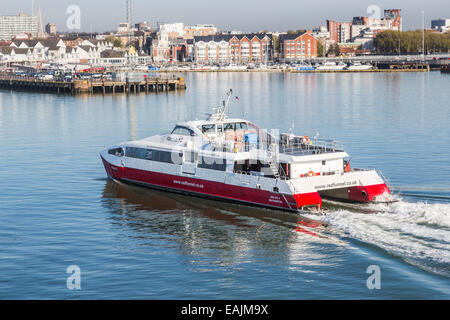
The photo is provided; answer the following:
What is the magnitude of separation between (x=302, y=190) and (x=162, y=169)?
25.2ft

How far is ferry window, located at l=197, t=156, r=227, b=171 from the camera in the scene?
1067 inches

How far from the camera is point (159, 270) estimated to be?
65.1 ft

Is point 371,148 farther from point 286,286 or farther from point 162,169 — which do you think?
point 286,286

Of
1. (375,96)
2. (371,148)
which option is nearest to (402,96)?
(375,96)

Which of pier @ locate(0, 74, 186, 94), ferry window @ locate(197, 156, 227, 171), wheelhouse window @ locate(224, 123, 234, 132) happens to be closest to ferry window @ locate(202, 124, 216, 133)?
wheelhouse window @ locate(224, 123, 234, 132)

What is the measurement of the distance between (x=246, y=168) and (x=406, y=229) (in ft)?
25.2

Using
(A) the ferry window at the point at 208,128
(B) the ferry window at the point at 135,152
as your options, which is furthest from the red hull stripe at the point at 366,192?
(B) the ferry window at the point at 135,152

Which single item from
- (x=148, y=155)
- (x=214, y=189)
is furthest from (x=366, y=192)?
(x=148, y=155)

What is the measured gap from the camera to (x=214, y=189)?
27.5 meters

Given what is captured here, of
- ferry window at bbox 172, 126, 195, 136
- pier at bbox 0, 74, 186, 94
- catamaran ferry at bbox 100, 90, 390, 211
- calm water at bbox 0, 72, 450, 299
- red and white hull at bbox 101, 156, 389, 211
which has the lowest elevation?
calm water at bbox 0, 72, 450, 299

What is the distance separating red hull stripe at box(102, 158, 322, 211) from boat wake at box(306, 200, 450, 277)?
971 millimetres

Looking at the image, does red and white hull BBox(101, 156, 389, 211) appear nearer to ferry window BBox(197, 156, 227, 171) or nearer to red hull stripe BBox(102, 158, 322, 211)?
red hull stripe BBox(102, 158, 322, 211)

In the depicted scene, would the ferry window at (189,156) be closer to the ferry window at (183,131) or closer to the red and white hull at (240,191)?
the red and white hull at (240,191)

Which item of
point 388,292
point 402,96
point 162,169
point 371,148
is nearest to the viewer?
point 388,292
